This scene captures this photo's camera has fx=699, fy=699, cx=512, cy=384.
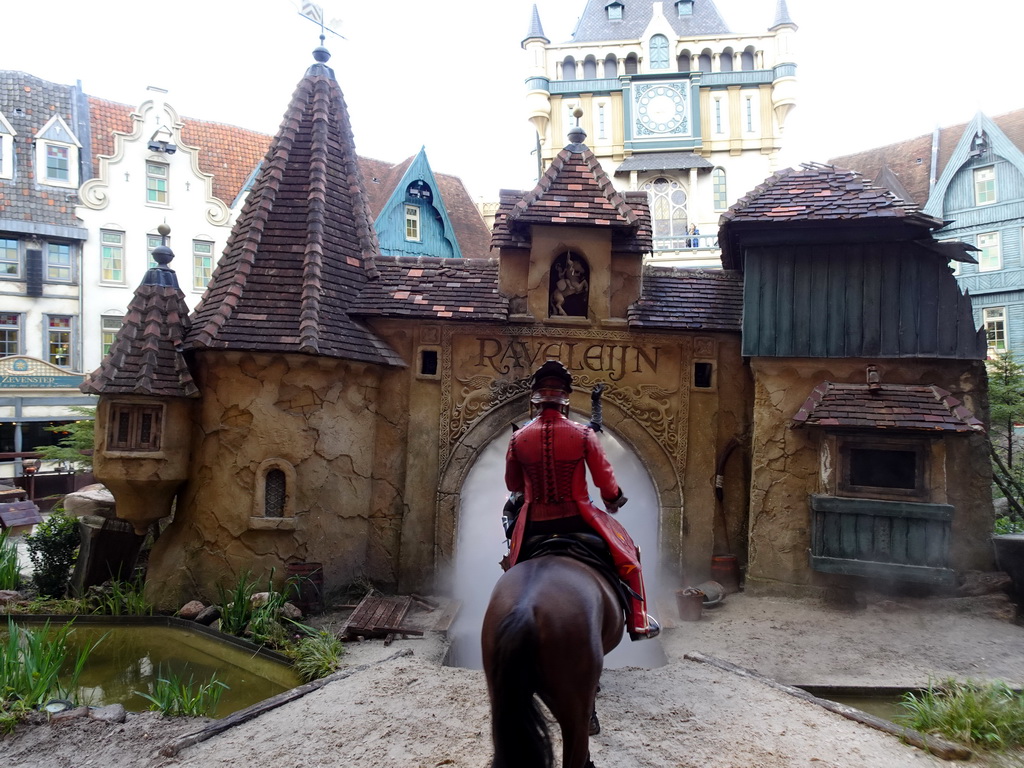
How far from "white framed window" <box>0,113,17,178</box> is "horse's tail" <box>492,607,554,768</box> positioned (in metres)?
23.5

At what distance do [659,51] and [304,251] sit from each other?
76.2ft

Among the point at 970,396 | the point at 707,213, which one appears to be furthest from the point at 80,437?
the point at 707,213

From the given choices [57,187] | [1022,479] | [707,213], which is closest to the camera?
[1022,479]

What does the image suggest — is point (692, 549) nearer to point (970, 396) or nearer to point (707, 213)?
point (970, 396)

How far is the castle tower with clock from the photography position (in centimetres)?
2642

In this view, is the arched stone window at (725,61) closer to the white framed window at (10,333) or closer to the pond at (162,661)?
the white framed window at (10,333)

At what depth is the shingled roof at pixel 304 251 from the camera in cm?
880

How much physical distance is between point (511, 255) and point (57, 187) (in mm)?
17914

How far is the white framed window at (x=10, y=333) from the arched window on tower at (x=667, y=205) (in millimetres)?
20943

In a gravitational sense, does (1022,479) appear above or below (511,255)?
below

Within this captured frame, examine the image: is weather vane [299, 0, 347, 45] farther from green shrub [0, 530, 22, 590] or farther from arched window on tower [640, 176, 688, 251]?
arched window on tower [640, 176, 688, 251]

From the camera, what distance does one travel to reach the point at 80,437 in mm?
14867

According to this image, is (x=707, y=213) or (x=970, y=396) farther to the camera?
(x=707, y=213)

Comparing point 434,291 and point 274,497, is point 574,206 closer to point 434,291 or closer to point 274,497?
point 434,291
